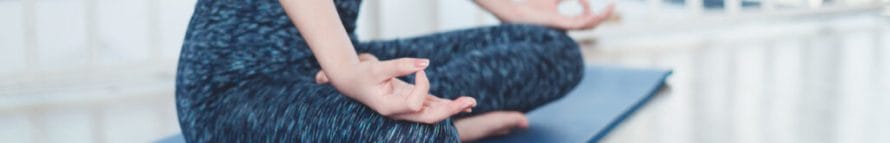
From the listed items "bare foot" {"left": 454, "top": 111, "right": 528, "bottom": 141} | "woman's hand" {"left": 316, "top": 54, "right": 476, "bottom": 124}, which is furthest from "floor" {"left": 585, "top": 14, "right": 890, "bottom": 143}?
"woman's hand" {"left": 316, "top": 54, "right": 476, "bottom": 124}

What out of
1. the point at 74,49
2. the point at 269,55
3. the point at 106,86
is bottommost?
the point at 74,49

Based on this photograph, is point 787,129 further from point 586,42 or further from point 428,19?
point 586,42

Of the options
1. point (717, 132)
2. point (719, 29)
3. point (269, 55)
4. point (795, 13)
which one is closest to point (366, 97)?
point (269, 55)

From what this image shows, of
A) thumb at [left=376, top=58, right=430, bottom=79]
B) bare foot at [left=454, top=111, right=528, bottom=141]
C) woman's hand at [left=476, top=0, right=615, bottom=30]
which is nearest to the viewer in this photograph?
thumb at [left=376, top=58, right=430, bottom=79]

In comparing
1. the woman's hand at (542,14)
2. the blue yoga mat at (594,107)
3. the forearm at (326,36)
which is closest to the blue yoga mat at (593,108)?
the blue yoga mat at (594,107)

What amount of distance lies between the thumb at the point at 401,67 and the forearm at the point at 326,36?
5 centimetres

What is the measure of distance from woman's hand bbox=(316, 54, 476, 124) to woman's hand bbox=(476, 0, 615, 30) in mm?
684

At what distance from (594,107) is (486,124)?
1.28ft

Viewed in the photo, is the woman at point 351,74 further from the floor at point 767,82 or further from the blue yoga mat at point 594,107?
the floor at point 767,82

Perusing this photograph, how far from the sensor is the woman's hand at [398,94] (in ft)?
3.33

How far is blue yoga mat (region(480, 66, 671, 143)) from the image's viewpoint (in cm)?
163

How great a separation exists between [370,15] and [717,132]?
3.33ft

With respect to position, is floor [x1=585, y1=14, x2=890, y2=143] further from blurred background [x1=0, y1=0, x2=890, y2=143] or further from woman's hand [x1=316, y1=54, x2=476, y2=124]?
woman's hand [x1=316, y1=54, x2=476, y2=124]

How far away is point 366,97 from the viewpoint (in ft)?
3.48
